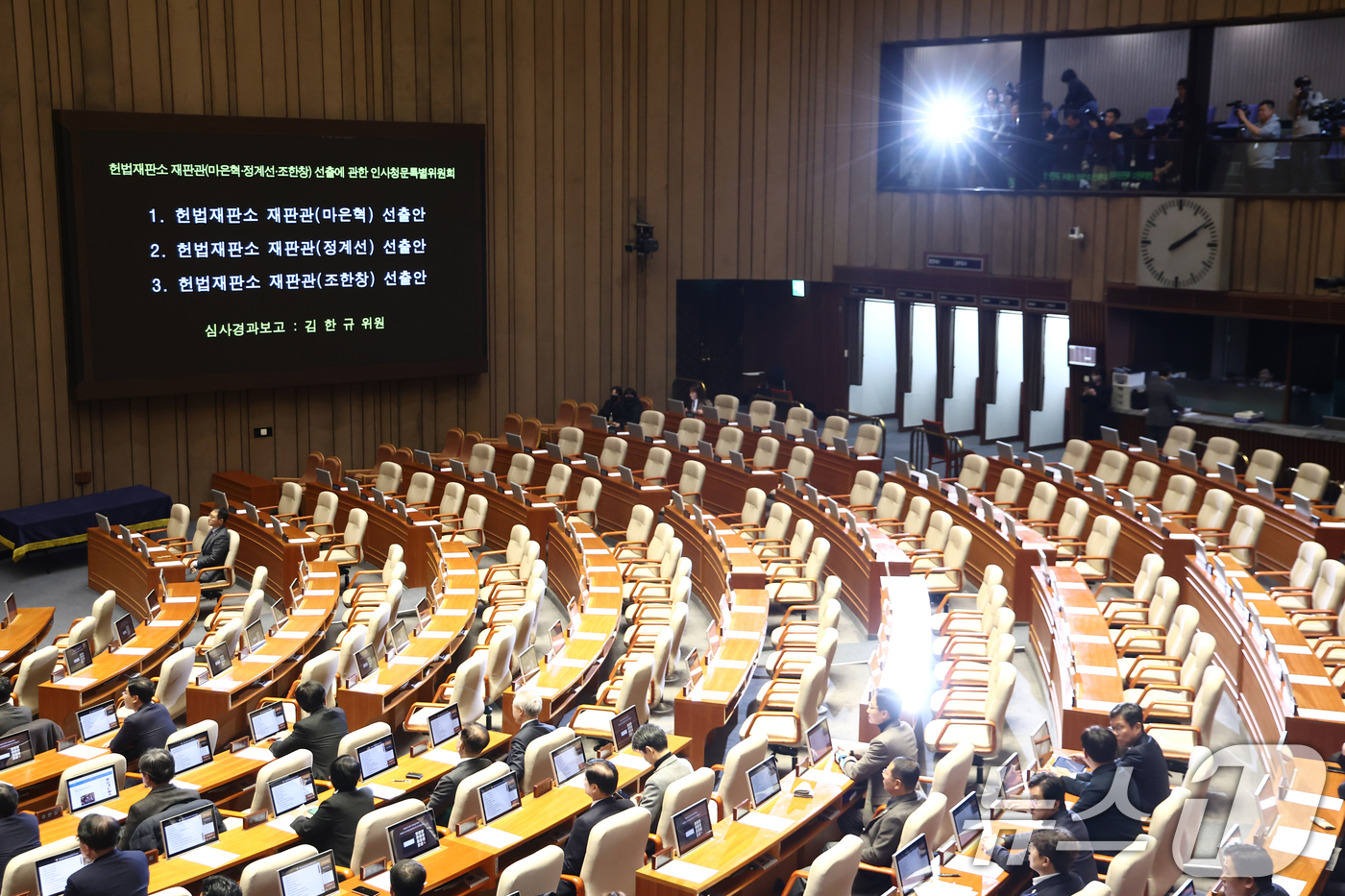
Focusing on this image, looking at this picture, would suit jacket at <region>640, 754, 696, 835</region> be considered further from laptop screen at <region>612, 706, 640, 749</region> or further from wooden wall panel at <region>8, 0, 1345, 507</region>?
wooden wall panel at <region>8, 0, 1345, 507</region>

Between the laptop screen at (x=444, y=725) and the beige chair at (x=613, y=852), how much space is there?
1782 millimetres

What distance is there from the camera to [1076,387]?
56.6 feet

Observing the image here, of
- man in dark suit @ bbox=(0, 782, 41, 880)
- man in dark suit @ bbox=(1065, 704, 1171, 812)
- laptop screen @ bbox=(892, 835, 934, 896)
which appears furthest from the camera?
man in dark suit @ bbox=(1065, 704, 1171, 812)

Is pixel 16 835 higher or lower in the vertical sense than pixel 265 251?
lower

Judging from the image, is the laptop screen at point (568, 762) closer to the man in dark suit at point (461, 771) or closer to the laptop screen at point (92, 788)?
the man in dark suit at point (461, 771)

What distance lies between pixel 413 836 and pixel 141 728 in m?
2.39

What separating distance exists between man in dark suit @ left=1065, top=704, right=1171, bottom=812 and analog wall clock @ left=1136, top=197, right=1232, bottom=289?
403 inches

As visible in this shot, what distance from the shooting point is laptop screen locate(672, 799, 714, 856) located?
5957 mm

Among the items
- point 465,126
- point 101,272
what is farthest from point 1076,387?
point 101,272

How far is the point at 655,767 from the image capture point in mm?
6949

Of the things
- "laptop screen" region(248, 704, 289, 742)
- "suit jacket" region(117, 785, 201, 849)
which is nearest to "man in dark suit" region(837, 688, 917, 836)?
"suit jacket" region(117, 785, 201, 849)

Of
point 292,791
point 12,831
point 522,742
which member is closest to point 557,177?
point 522,742

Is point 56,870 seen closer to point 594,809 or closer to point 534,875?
point 534,875

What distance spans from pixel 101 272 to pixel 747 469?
7.39 m
